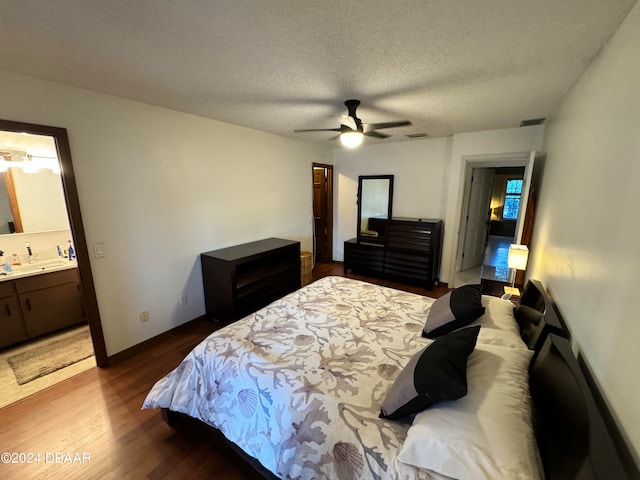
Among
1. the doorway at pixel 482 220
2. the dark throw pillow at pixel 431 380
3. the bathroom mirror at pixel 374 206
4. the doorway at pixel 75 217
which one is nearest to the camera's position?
the dark throw pillow at pixel 431 380

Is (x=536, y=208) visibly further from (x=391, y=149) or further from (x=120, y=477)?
(x=120, y=477)

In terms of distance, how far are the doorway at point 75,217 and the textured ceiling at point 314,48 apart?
386 millimetres

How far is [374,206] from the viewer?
4816 millimetres

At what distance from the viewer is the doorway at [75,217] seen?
74.8 inches

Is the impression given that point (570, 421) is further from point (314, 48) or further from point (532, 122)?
point (532, 122)

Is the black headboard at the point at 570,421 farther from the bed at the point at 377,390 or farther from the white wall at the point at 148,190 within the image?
the white wall at the point at 148,190

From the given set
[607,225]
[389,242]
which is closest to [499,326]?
[607,225]

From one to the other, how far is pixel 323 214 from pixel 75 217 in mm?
3928

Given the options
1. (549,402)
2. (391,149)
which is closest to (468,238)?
(391,149)

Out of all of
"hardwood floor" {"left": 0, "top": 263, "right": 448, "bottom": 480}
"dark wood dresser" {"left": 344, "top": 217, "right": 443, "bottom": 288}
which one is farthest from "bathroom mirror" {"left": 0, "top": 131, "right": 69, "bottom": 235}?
"dark wood dresser" {"left": 344, "top": 217, "right": 443, "bottom": 288}

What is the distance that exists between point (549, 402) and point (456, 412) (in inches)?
16.4

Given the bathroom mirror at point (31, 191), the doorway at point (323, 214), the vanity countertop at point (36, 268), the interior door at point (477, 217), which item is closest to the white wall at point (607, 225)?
the interior door at point (477, 217)

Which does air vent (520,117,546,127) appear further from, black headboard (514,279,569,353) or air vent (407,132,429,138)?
black headboard (514,279,569,353)

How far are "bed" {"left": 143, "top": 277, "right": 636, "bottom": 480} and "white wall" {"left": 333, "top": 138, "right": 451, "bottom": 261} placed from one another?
243 centimetres
